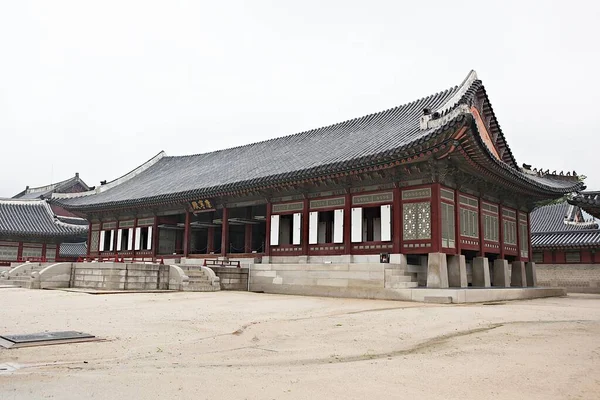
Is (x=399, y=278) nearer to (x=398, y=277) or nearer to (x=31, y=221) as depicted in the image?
(x=398, y=277)

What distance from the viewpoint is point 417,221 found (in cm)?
2005

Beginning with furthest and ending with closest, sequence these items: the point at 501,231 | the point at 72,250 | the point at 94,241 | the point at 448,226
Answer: the point at 72,250
the point at 94,241
the point at 501,231
the point at 448,226

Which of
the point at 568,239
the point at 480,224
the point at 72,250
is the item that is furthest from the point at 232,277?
the point at 72,250

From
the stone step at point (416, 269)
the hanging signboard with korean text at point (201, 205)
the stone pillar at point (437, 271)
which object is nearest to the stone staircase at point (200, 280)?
the hanging signboard with korean text at point (201, 205)

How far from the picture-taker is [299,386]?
6008 mm

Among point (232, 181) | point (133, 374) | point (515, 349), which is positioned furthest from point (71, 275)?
point (515, 349)

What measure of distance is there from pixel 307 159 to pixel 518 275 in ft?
40.3

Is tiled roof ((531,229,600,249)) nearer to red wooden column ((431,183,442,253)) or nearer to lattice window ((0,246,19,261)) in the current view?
red wooden column ((431,183,442,253))

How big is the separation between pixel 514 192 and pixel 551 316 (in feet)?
43.2

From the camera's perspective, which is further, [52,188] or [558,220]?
[52,188]

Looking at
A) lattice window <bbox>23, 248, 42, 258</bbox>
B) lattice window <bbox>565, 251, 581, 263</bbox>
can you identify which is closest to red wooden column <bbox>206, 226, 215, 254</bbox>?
lattice window <bbox>23, 248, 42, 258</bbox>

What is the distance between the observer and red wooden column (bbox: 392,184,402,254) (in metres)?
20.2

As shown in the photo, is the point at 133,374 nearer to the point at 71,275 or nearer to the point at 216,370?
the point at 216,370

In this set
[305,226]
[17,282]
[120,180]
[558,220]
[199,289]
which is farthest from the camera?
[120,180]
